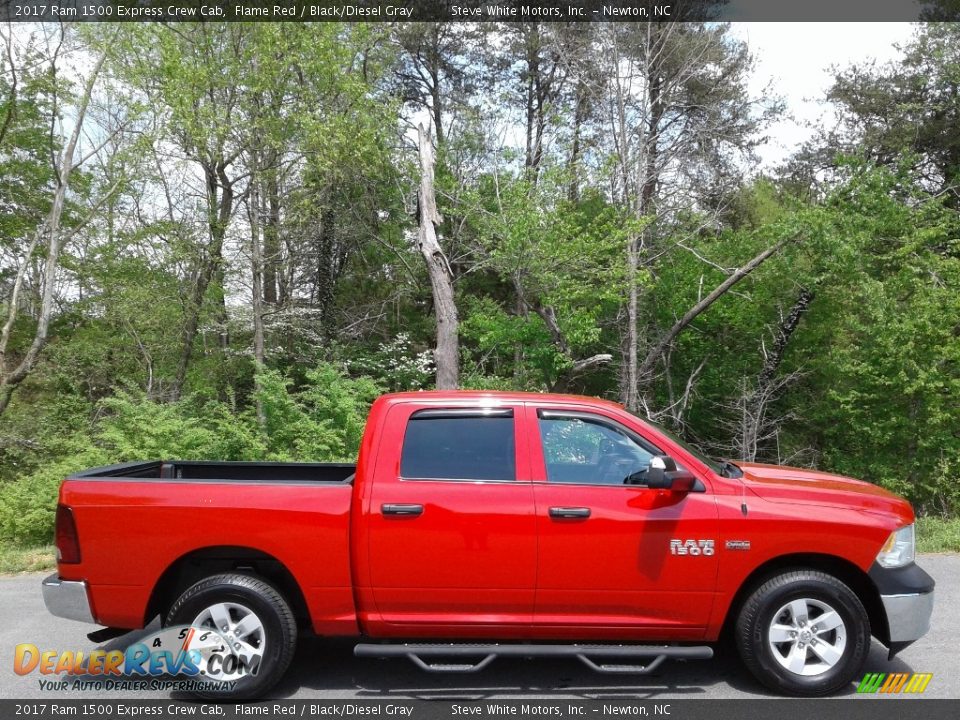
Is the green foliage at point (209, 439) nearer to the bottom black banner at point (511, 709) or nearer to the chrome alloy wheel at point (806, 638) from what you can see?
the bottom black banner at point (511, 709)

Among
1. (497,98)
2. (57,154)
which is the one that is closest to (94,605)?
(57,154)

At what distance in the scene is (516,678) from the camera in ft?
15.5

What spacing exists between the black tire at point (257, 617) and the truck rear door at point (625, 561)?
4.99ft

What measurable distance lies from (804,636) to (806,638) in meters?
0.02

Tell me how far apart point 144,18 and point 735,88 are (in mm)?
13601

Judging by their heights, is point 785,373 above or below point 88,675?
above

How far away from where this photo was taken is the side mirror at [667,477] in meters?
4.35

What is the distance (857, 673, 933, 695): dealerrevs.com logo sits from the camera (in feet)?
14.7

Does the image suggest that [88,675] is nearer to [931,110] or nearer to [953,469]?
[953,469]

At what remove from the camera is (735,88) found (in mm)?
18391

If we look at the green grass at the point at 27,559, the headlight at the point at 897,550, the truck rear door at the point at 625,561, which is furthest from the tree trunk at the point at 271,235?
the headlight at the point at 897,550

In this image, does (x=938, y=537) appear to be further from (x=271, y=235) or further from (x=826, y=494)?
(x=271, y=235)

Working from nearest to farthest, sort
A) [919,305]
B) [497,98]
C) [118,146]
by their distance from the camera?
[919,305] < [118,146] < [497,98]

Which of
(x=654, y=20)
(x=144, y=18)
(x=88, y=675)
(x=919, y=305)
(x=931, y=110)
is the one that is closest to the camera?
(x=88, y=675)
